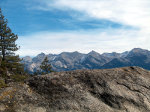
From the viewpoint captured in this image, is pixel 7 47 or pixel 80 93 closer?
pixel 80 93

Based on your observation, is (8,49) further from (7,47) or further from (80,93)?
(80,93)

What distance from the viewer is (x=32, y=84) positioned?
9.01m

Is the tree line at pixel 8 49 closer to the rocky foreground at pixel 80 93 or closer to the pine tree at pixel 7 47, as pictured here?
the pine tree at pixel 7 47

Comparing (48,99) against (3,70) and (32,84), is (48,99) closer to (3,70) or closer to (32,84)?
(32,84)

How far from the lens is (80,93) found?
8.62 metres

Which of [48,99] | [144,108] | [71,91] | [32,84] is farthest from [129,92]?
[32,84]

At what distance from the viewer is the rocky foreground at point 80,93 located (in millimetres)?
7781

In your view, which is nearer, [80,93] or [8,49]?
[80,93]

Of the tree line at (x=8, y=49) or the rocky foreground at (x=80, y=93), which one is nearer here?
the rocky foreground at (x=80, y=93)

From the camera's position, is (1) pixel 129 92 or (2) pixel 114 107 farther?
(1) pixel 129 92

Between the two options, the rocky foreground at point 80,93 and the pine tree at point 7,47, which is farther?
the pine tree at point 7,47

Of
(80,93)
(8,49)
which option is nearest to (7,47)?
(8,49)

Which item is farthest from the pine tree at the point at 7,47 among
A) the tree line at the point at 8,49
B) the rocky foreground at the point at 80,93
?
the rocky foreground at the point at 80,93

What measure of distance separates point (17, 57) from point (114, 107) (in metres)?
42.9
